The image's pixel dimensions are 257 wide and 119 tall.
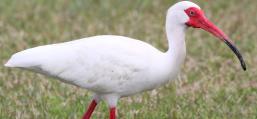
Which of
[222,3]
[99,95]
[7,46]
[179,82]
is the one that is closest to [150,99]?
[179,82]

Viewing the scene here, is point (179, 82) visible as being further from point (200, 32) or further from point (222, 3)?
point (222, 3)

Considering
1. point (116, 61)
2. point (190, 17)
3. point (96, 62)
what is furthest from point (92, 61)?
point (190, 17)

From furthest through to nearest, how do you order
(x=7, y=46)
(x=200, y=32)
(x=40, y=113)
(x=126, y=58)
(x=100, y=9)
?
(x=100, y=9) → (x=200, y=32) → (x=7, y=46) → (x=40, y=113) → (x=126, y=58)

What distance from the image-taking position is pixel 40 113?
7.52 metres

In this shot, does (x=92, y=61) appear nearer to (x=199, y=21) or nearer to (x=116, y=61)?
(x=116, y=61)

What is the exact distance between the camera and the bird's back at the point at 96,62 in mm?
6309

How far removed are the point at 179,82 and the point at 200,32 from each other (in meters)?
2.13

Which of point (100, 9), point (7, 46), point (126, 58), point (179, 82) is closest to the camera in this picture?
point (126, 58)

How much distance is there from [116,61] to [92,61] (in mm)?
197

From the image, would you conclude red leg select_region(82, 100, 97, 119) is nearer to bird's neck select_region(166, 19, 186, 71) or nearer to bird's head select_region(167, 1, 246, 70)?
bird's neck select_region(166, 19, 186, 71)

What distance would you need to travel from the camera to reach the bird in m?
6.31

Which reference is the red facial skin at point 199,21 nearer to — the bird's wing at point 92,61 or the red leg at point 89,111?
the bird's wing at point 92,61

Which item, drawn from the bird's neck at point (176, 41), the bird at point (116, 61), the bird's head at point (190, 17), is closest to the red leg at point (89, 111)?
the bird at point (116, 61)

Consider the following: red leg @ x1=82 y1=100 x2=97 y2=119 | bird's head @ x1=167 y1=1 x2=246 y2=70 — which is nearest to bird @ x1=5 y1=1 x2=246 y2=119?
bird's head @ x1=167 y1=1 x2=246 y2=70
